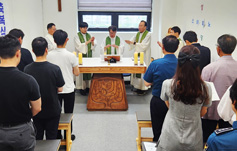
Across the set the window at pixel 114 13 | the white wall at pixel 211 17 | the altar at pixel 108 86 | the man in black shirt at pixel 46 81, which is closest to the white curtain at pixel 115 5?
the window at pixel 114 13

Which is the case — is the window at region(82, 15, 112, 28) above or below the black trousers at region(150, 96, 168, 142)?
above

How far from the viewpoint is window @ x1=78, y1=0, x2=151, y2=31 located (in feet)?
20.1

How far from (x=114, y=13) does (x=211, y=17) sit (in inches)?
107

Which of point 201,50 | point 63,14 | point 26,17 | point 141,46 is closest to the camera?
point 201,50

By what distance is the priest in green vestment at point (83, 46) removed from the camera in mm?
5217

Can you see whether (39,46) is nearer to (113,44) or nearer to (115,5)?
(113,44)

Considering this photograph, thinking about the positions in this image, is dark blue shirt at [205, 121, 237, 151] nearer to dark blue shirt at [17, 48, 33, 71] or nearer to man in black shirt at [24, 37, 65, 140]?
man in black shirt at [24, 37, 65, 140]

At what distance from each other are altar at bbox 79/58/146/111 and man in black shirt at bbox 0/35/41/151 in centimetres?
249

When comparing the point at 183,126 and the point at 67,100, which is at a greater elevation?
the point at 183,126

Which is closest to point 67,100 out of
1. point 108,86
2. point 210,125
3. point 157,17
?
point 108,86

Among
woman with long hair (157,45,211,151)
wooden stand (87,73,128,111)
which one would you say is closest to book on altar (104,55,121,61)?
wooden stand (87,73,128,111)

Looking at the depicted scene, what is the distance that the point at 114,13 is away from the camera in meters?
6.23

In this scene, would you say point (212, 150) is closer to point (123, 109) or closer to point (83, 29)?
point (123, 109)

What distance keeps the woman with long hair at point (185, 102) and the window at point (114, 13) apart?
15.1ft
